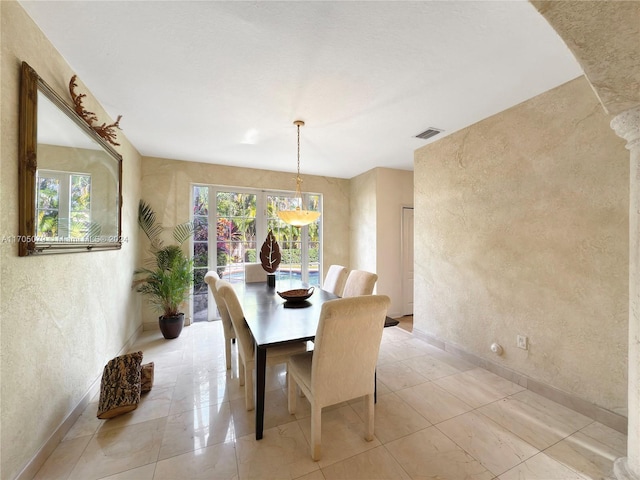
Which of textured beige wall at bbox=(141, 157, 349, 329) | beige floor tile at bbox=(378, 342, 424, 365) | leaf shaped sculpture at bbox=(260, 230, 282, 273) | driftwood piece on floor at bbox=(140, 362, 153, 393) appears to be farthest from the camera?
textured beige wall at bbox=(141, 157, 349, 329)

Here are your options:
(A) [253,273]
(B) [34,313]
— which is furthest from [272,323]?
(A) [253,273]

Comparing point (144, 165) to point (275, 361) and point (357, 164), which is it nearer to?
point (357, 164)

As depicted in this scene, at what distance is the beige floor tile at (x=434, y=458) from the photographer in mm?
1380

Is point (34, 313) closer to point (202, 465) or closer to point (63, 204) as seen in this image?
point (63, 204)

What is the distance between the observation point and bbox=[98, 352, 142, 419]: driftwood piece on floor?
1806mm

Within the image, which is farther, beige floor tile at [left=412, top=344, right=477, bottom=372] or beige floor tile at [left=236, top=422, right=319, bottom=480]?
beige floor tile at [left=412, top=344, right=477, bottom=372]

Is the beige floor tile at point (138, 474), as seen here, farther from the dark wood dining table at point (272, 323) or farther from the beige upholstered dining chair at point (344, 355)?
the beige upholstered dining chair at point (344, 355)

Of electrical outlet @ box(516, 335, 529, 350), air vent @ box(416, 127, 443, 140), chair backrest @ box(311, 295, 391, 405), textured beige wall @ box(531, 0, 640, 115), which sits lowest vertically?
electrical outlet @ box(516, 335, 529, 350)

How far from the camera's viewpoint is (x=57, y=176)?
5.13ft

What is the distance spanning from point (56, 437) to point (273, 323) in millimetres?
1512

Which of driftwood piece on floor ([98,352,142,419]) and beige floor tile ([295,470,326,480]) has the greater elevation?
driftwood piece on floor ([98,352,142,419])

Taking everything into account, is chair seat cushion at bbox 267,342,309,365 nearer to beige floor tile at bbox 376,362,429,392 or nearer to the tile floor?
the tile floor

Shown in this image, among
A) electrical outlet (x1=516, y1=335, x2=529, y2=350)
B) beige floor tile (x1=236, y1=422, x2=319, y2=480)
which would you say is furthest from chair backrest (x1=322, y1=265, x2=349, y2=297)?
electrical outlet (x1=516, y1=335, x2=529, y2=350)

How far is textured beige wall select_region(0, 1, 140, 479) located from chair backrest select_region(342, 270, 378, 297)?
7.42 feet
